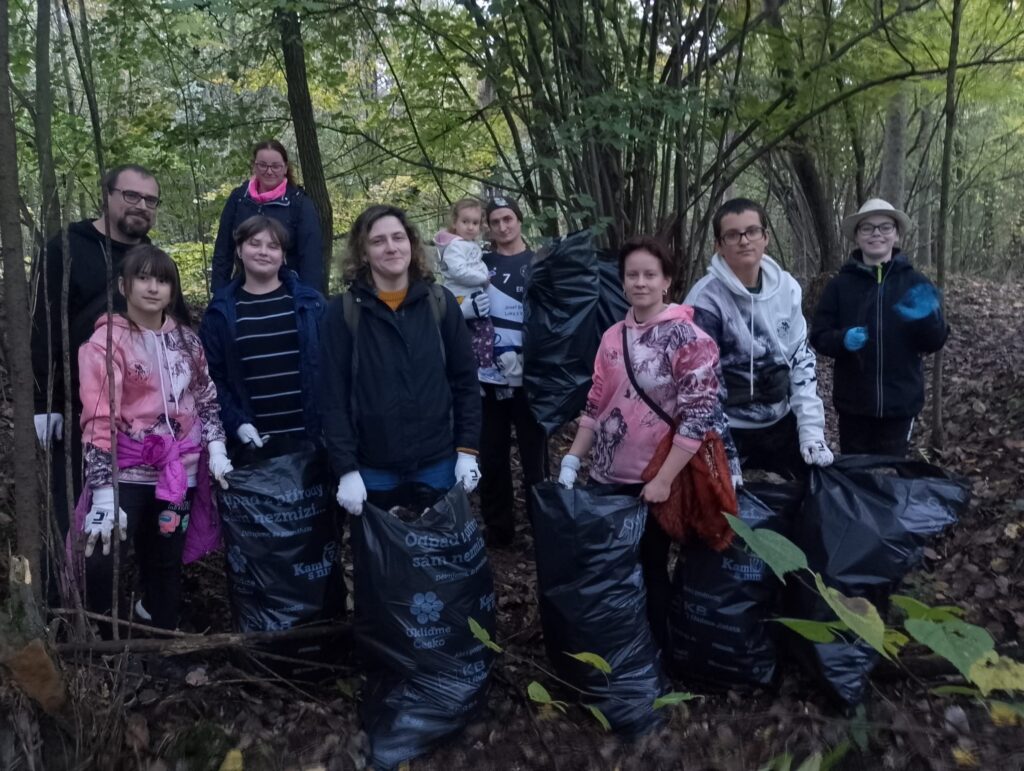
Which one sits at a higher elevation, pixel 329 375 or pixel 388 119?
pixel 388 119

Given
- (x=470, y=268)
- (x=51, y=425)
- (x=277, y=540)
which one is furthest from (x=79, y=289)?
(x=470, y=268)

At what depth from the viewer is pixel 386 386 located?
2.80 meters

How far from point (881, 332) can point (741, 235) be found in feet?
3.14

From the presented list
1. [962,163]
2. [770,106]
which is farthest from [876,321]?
[962,163]

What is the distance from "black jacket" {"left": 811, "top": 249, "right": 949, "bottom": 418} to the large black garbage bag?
7.59ft

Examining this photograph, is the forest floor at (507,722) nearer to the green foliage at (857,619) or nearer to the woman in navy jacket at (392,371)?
the green foliage at (857,619)

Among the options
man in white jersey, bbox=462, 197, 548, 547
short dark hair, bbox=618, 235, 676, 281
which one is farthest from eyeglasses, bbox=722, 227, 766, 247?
man in white jersey, bbox=462, 197, 548, 547

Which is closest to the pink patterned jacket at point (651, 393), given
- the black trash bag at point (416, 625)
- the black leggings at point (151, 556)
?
the black trash bag at point (416, 625)

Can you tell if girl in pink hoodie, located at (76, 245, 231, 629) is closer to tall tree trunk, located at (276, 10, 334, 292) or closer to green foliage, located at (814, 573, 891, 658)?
green foliage, located at (814, 573, 891, 658)

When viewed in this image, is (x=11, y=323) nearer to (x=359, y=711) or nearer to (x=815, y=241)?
(x=359, y=711)

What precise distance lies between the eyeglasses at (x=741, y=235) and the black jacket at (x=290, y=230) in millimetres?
2056

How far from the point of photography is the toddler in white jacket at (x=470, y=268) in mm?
3641

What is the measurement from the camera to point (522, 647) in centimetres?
311

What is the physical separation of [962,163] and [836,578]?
17.6 meters
